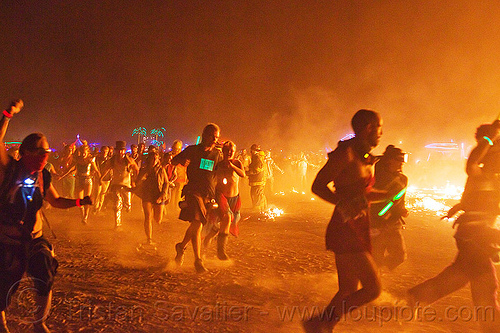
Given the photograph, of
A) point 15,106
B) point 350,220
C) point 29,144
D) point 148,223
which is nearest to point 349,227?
point 350,220

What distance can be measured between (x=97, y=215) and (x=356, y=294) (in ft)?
31.3

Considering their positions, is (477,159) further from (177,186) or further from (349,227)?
(177,186)

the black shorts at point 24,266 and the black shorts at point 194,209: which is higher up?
the black shorts at point 194,209

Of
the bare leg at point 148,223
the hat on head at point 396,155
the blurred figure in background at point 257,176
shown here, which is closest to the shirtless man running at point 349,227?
the hat on head at point 396,155

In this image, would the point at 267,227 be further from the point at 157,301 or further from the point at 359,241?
the point at 359,241

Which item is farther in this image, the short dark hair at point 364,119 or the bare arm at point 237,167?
the bare arm at point 237,167

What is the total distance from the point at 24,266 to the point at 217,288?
89.6 inches

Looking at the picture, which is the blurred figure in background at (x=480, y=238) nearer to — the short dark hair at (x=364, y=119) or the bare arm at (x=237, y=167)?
the short dark hair at (x=364, y=119)

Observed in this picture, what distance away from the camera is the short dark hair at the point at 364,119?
3084mm

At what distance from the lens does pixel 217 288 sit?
15.4 feet

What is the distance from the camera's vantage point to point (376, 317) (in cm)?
394

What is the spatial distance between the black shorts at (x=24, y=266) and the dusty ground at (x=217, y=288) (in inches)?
25.0

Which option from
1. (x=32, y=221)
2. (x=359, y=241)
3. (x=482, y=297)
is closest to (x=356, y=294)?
(x=359, y=241)

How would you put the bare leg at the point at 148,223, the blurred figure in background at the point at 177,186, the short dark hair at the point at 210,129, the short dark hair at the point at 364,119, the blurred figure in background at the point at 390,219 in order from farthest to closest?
1. the blurred figure in background at the point at 177,186
2. the bare leg at the point at 148,223
3. the short dark hair at the point at 210,129
4. the blurred figure in background at the point at 390,219
5. the short dark hair at the point at 364,119
